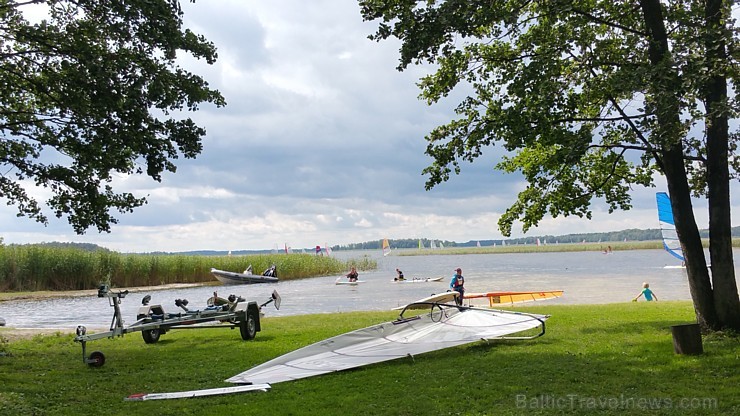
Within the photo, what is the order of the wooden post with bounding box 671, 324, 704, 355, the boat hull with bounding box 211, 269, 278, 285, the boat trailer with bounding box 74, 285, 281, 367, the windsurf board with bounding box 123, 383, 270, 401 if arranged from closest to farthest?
1. the windsurf board with bounding box 123, 383, 270, 401
2. the wooden post with bounding box 671, 324, 704, 355
3. the boat trailer with bounding box 74, 285, 281, 367
4. the boat hull with bounding box 211, 269, 278, 285

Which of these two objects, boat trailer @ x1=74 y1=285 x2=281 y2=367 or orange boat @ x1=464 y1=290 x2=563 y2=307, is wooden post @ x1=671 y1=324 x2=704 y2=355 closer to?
boat trailer @ x1=74 y1=285 x2=281 y2=367

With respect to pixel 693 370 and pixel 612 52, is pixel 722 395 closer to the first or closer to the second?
pixel 693 370

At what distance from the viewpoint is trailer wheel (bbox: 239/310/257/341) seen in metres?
11.6

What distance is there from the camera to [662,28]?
31.6 ft

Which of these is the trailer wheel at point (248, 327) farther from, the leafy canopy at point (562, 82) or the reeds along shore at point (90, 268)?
the reeds along shore at point (90, 268)

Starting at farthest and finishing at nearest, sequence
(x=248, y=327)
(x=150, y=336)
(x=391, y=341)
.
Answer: (x=150, y=336)
(x=248, y=327)
(x=391, y=341)

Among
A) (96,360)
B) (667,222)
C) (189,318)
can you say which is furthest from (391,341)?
(667,222)

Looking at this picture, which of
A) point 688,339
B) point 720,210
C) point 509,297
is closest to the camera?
point 688,339

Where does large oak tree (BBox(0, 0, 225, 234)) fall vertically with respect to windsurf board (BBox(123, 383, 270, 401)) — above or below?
above

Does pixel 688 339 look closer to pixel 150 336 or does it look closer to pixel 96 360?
pixel 96 360

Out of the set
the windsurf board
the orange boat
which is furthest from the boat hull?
the windsurf board

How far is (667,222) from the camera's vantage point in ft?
86.1

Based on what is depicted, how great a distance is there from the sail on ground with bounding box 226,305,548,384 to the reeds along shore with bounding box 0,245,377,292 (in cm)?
2136

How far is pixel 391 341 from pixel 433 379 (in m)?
1.97
